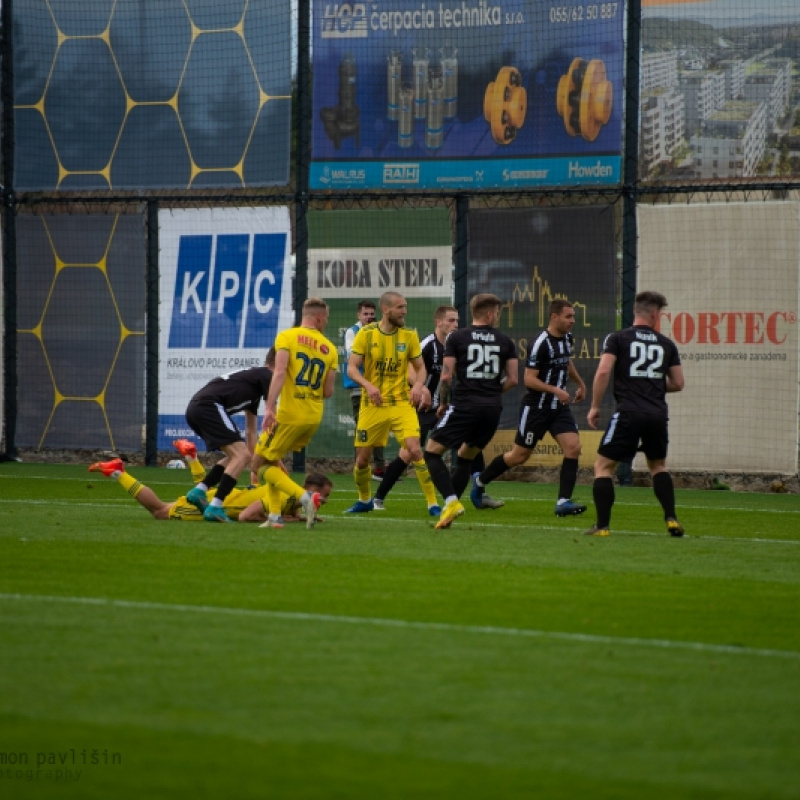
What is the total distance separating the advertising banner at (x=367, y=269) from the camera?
2103cm

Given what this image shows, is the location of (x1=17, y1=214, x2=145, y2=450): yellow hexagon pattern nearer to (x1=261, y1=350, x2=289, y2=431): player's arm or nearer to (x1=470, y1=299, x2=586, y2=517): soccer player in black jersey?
(x1=470, y1=299, x2=586, y2=517): soccer player in black jersey

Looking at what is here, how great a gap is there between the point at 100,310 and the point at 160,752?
1853cm

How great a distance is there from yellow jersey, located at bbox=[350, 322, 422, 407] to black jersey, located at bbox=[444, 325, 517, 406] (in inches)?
17.7

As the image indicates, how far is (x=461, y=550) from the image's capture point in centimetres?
1073

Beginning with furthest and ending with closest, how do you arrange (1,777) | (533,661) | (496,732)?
(533,661) < (496,732) < (1,777)

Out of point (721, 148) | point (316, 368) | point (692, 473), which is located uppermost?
point (721, 148)

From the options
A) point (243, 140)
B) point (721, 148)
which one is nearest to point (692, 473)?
point (721, 148)

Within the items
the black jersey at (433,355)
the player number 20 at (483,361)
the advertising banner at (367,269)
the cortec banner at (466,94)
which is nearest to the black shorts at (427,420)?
the black jersey at (433,355)

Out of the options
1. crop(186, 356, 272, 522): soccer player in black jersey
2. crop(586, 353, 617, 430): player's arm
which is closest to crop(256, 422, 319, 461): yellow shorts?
crop(186, 356, 272, 522): soccer player in black jersey

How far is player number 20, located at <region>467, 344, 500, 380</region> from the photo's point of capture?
44.6ft

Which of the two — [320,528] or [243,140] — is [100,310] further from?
[320,528]

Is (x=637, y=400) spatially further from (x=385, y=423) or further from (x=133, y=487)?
(x=133, y=487)

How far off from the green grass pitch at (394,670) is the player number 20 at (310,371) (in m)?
1.90

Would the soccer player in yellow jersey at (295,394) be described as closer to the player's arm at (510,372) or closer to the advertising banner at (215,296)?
the player's arm at (510,372)
